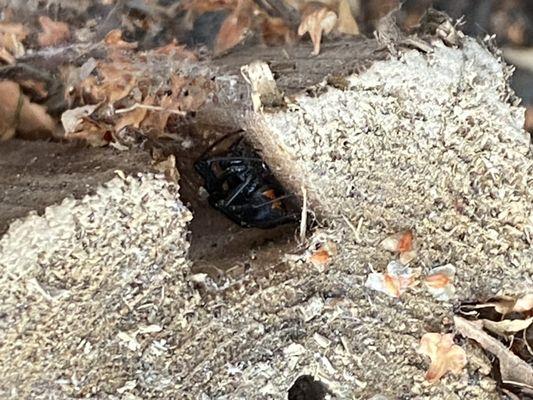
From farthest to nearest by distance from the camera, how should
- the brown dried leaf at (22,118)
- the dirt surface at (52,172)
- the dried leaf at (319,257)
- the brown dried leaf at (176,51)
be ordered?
the brown dried leaf at (176,51), the brown dried leaf at (22,118), the dried leaf at (319,257), the dirt surface at (52,172)

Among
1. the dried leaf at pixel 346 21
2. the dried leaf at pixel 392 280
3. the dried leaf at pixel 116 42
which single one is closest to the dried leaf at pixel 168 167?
the dried leaf at pixel 392 280

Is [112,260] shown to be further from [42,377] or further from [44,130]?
[44,130]

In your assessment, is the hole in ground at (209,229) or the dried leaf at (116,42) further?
the dried leaf at (116,42)

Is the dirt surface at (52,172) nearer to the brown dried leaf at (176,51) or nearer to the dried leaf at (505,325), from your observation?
the brown dried leaf at (176,51)

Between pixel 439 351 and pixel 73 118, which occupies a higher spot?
pixel 73 118

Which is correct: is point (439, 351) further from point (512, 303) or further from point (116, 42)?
point (116, 42)

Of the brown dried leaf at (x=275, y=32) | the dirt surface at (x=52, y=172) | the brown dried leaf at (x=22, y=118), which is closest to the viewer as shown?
the dirt surface at (x=52, y=172)

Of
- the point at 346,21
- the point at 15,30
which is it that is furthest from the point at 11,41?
the point at 346,21
